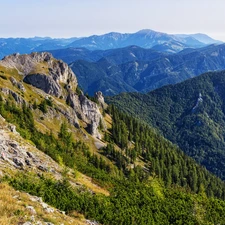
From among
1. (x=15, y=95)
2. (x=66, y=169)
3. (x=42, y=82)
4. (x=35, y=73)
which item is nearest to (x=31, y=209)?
(x=66, y=169)

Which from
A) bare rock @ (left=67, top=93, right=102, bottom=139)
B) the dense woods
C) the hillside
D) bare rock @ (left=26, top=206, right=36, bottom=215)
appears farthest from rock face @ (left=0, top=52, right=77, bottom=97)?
bare rock @ (left=26, top=206, right=36, bottom=215)

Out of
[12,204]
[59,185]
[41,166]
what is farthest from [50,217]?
[41,166]

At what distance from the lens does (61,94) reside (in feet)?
615

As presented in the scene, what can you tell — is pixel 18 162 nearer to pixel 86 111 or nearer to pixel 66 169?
pixel 66 169

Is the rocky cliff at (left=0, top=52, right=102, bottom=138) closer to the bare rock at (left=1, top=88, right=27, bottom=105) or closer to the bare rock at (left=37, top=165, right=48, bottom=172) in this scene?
the bare rock at (left=1, top=88, right=27, bottom=105)

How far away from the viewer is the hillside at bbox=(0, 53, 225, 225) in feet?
141

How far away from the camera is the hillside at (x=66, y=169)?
1698 inches

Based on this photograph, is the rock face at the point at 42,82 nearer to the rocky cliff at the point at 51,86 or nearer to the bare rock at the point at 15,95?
the rocky cliff at the point at 51,86

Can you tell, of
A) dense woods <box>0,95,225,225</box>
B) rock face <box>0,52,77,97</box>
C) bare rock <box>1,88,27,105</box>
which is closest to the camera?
dense woods <box>0,95,225,225</box>

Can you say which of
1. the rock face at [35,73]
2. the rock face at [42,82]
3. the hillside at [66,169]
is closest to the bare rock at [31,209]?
the hillside at [66,169]

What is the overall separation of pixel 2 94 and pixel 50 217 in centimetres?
11336

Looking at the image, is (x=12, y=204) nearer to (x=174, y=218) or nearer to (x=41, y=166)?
(x=41, y=166)

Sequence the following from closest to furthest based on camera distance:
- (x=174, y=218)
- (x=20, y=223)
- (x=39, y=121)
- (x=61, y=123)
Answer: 1. (x=20, y=223)
2. (x=174, y=218)
3. (x=39, y=121)
4. (x=61, y=123)

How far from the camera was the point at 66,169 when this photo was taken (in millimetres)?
68812
